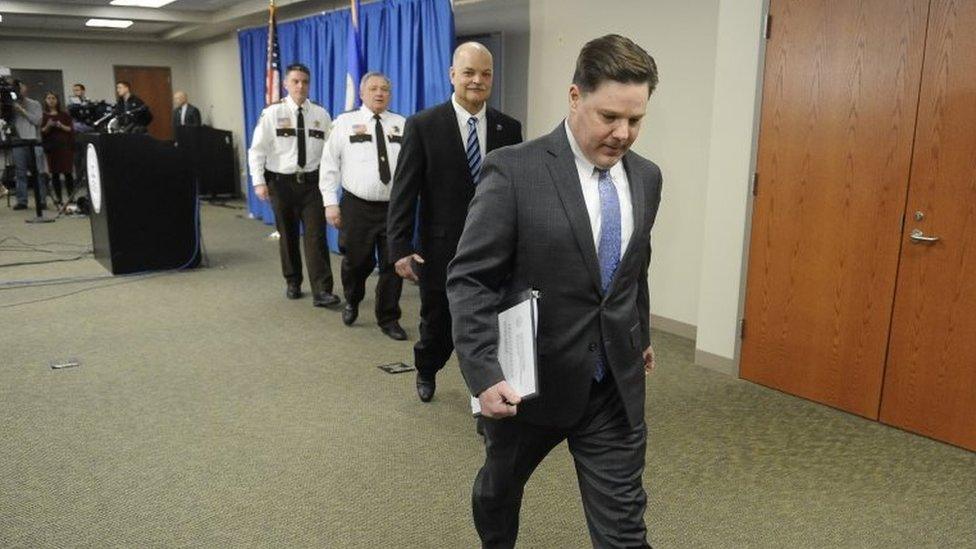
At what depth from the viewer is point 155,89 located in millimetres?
13430

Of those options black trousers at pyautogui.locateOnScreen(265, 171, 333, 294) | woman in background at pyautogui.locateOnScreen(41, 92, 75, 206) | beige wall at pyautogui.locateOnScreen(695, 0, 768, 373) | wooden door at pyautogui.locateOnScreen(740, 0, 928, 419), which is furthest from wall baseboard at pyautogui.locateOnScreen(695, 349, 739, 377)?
woman in background at pyautogui.locateOnScreen(41, 92, 75, 206)

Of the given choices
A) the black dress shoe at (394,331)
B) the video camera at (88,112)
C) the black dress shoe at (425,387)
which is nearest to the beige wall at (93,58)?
the video camera at (88,112)

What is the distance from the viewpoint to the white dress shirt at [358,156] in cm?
430

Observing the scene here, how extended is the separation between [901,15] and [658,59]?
61.9 inches

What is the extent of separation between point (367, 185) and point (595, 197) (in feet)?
9.69

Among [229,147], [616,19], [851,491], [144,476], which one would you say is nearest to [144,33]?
[229,147]

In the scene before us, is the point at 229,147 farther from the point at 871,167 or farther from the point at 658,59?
the point at 871,167

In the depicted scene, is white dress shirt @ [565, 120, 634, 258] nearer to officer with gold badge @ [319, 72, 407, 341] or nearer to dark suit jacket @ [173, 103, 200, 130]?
officer with gold badge @ [319, 72, 407, 341]

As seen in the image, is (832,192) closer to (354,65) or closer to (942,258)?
(942,258)

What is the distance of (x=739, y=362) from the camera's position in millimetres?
3771

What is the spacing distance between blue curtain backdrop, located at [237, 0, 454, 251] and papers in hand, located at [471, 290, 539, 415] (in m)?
4.12

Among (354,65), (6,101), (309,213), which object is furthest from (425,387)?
(6,101)

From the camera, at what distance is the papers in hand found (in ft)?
4.60

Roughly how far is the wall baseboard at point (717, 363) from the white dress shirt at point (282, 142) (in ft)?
9.24
